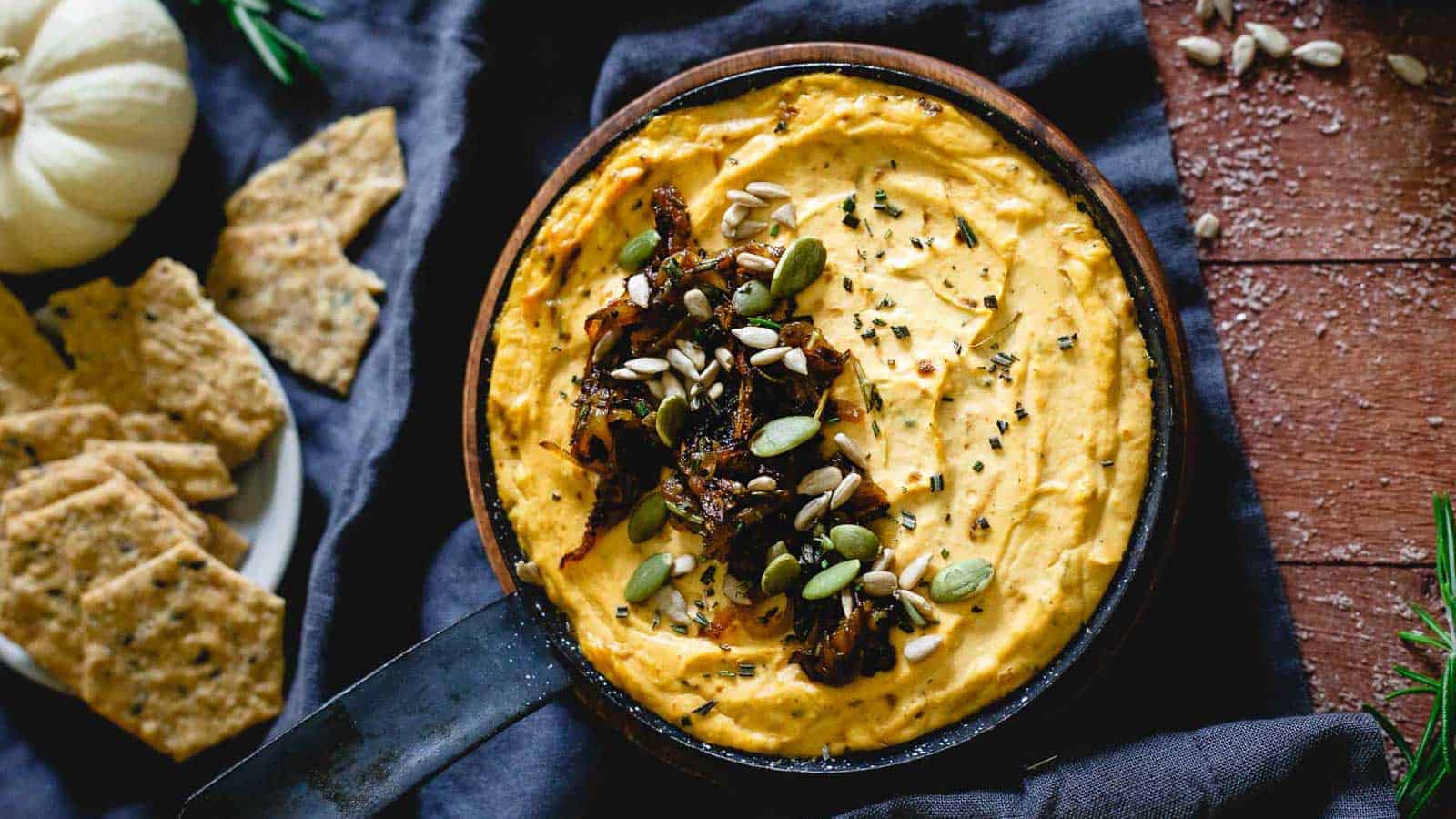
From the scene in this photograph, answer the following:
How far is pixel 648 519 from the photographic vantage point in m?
3.02

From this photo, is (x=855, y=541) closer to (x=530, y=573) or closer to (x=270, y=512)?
(x=530, y=573)

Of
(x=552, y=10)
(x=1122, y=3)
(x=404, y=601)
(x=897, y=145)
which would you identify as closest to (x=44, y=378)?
(x=404, y=601)

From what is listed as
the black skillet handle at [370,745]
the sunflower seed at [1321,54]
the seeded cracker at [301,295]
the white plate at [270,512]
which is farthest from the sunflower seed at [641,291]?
the sunflower seed at [1321,54]

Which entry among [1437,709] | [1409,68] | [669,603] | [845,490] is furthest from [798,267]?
[1437,709]

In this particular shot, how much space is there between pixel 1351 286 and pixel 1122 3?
1037 millimetres

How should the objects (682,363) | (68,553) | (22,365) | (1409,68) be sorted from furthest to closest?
(22,365) < (68,553) < (1409,68) < (682,363)

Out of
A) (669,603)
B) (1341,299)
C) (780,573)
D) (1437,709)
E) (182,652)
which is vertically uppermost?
(1341,299)

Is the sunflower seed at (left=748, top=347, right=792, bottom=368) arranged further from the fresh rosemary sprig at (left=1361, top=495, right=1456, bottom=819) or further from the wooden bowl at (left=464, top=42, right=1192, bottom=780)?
the fresh rosemary sprig at (left=1361, top=495, right=1456, bottom=819)

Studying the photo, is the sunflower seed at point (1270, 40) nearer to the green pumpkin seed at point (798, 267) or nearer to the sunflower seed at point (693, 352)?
the green pumpkin seed at point (798, 267)

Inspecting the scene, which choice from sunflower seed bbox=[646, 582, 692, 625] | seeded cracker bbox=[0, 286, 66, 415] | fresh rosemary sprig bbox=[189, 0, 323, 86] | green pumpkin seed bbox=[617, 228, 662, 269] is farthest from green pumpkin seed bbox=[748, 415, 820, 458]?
seeded cracker bbox=[0, 286, 66, 415]

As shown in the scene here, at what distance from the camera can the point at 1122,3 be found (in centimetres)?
350

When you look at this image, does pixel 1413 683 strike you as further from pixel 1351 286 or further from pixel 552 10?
pixel 552 10

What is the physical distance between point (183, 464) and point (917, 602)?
2315mm

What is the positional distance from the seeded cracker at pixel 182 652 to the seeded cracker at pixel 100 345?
593 mm
